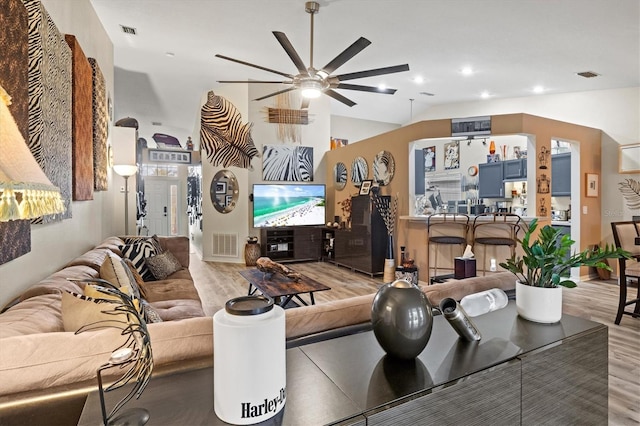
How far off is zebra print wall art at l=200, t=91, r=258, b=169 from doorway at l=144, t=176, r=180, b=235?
4.99 metres

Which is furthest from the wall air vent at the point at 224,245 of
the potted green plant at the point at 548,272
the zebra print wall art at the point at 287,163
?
the potted green plant at the point at 548,272

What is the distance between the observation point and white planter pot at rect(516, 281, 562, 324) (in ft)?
4.55

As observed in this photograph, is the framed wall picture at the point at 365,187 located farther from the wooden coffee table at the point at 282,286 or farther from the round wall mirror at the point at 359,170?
the wooden coffee table at the point at 282,286

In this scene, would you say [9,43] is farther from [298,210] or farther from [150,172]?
[150,172]

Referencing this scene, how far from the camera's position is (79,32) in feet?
10.9

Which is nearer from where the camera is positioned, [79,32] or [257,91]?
[79,32]

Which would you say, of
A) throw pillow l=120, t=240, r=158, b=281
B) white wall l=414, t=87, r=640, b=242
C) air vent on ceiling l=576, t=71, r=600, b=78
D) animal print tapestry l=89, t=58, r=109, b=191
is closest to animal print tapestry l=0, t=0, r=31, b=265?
throw pillow l=120, t=240, r=158, b=281

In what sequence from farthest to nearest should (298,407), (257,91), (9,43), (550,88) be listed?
(257,91), (550,88), (9,43), (298,407)

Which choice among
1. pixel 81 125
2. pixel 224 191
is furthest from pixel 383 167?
pixel 81 125

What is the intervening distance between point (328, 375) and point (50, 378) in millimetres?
742

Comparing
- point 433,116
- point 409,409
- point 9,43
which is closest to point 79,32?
point 9,43

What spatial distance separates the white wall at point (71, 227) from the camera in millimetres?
1909

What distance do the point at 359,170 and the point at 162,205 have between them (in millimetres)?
7480

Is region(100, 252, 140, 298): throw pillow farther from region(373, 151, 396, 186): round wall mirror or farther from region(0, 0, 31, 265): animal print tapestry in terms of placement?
region(373, 151, 396, 186): round wall mirror
